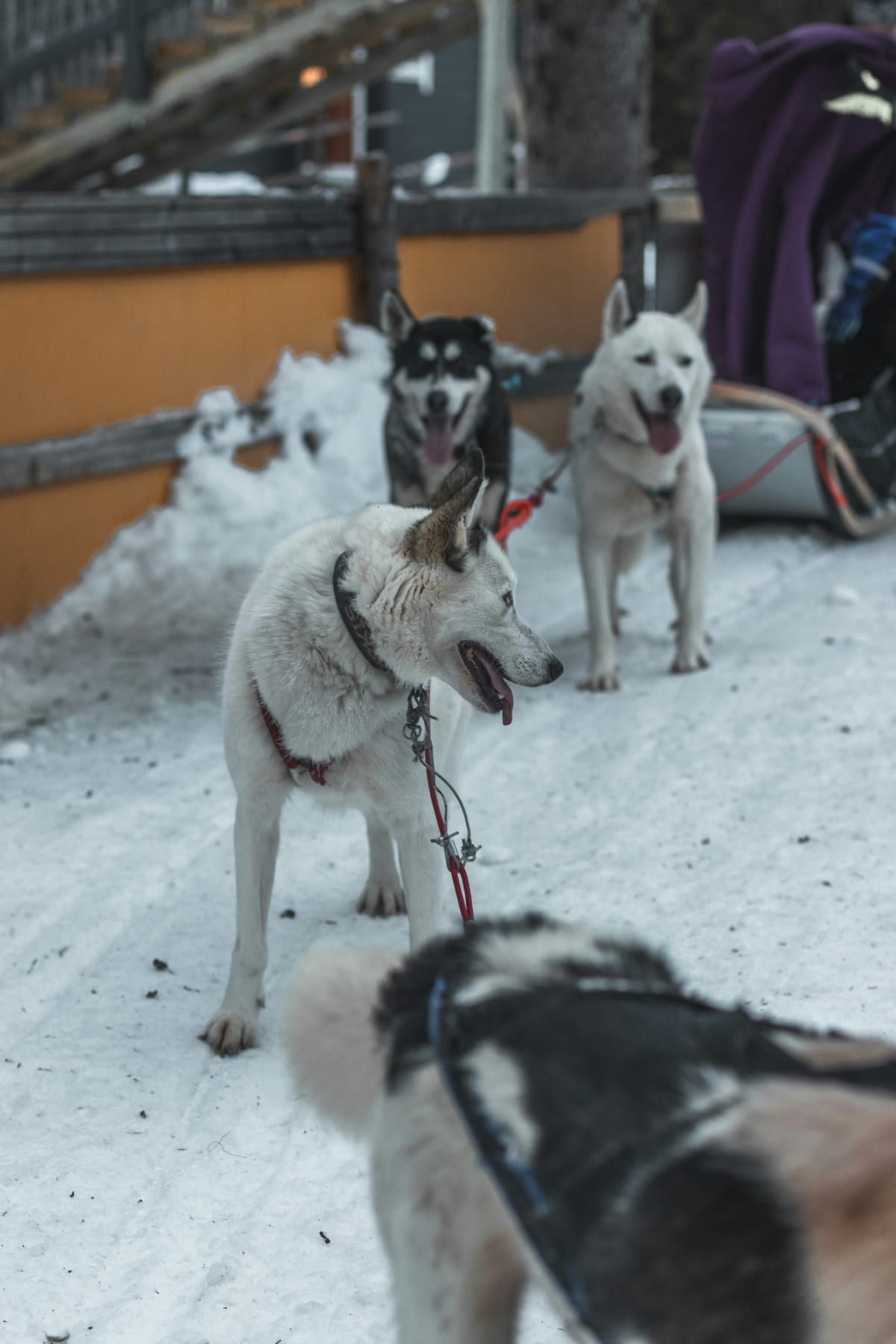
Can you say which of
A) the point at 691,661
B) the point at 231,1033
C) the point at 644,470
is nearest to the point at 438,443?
the point at 644,470

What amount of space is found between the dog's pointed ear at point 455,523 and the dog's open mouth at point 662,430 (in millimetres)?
2592

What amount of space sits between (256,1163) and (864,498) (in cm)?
551

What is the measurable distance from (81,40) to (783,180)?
5778mm

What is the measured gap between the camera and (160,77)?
10070 mm

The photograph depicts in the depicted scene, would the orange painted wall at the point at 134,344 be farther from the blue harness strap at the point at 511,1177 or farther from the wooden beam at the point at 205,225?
the blue harness strap at the point at 511,1177

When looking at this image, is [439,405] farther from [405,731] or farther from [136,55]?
[136,55]

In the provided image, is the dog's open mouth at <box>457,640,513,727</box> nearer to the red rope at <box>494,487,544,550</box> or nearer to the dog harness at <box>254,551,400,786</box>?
the dog harness at <box>254,551,400,786</box>

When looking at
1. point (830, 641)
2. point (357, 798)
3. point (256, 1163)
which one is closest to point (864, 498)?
point (830, 641)

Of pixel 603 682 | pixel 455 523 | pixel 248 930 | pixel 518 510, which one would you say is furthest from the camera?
pixel 603 682

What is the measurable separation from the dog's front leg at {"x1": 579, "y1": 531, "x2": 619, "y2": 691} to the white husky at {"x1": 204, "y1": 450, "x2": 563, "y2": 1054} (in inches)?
94.0

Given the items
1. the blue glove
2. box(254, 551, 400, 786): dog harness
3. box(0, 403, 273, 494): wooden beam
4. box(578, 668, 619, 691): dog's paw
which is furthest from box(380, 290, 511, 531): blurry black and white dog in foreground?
the blue glove

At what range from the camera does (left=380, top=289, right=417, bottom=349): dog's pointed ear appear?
561cm

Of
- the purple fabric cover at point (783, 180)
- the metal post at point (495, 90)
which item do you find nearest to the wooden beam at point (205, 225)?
the purple fabric cover at point (783, 180)

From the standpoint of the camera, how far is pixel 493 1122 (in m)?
1.15
